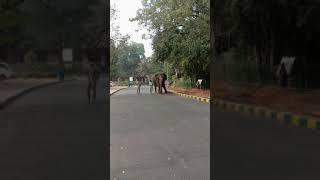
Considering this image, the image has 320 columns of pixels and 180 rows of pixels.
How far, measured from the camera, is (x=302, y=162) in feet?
24.0

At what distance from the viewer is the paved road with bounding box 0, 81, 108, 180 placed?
256 inches

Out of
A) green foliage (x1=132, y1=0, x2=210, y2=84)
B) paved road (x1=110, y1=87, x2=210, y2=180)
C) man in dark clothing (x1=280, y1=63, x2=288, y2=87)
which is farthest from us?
green foliage (x1=132, y1=0, x2=210, y2=84)

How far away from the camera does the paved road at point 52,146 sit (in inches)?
256

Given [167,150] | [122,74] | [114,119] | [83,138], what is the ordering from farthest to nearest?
[122,74], [114,119], [83,138], [167,150]

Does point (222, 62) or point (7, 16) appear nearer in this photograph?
point (7, 16)

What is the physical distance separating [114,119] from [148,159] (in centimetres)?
686

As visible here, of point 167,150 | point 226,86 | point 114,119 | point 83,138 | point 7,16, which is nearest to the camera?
point 167,150

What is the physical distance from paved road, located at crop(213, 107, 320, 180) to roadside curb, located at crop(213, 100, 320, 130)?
543 mm

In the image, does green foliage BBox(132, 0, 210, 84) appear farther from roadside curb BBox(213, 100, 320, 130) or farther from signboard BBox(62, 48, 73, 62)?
signboard BBox(62, 48, 73, 62)

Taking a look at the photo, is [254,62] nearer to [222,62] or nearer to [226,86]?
[226,86]

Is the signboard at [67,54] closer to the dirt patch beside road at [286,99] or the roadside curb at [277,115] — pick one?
the dirt patch beside road at [286,99]

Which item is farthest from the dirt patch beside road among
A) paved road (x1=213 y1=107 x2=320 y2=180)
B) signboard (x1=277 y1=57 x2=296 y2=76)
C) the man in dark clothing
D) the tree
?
the tree

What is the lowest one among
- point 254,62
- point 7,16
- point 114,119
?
point 114,119

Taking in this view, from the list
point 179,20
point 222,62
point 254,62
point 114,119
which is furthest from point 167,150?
point 179,20
